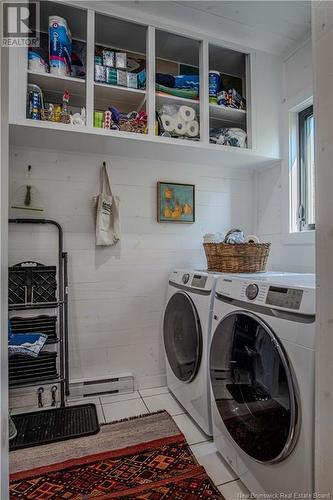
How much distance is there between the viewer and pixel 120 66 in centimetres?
182

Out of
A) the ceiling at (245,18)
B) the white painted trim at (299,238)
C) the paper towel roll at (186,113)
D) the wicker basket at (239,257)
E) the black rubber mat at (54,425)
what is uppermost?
the ceiling at (245,18)

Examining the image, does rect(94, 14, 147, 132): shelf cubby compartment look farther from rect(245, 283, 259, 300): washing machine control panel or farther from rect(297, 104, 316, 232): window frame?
rect(245, 283, 259, 300): washing machine control panel

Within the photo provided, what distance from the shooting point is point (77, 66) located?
6.02ft

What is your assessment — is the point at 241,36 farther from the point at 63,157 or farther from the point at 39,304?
the point at 39,304

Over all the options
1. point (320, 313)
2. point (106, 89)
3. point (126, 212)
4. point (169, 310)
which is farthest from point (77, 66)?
point (320, 313)

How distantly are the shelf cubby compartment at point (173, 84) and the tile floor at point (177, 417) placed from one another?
1778 mm

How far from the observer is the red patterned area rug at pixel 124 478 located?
121 centimetres

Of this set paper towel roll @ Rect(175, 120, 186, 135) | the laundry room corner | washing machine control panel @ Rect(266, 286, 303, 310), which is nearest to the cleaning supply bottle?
the laundry room corner

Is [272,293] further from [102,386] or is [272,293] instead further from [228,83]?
[228,83]

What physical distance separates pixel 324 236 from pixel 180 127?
158 centimetres

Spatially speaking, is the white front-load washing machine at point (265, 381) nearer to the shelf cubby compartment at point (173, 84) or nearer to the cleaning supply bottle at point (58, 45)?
the shelf cubby compartment at point (173, 84)

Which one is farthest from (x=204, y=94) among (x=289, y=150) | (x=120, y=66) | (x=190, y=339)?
(x=190, y=339)

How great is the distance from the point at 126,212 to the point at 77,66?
99 cm

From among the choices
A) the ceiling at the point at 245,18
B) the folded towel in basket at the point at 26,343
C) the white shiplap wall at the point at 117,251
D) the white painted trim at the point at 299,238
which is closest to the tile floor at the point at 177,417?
the white shiplap wall at the point at 117,251
